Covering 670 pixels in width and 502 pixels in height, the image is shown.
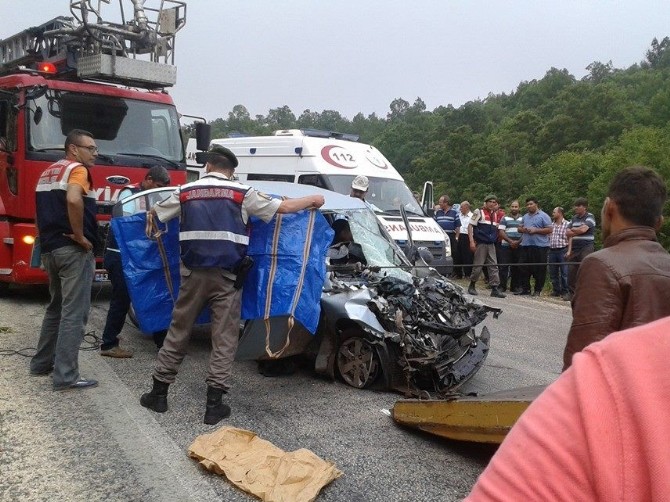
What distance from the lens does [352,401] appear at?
5.39 meters

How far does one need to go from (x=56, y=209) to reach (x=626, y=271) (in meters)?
4.38

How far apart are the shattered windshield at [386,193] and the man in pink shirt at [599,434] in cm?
1096

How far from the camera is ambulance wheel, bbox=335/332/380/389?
18.3 ft

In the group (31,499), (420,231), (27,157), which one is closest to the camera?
(31,499)

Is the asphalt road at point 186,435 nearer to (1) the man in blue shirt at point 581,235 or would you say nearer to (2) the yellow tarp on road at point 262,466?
(2) the yellow tarp on road at point 262,466

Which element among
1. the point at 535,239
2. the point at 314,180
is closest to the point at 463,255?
the point at 535,239

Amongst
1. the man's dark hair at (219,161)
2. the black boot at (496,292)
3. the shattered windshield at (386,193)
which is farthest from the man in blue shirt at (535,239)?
the man's dark hair at (219,161)

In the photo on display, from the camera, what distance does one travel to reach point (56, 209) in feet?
17.5

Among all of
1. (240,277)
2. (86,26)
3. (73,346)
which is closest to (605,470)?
A: (240,277)

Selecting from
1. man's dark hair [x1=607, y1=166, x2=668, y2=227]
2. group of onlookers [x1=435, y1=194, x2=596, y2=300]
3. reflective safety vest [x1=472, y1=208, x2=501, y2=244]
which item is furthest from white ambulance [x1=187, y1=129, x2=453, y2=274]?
man's dark hair [x1=607, y1=166, x2=668, y2=227]

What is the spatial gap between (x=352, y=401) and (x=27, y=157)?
5.69 meters

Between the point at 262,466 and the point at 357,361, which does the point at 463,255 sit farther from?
the point at 262,466

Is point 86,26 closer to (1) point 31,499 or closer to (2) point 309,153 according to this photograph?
(2) point 309,153

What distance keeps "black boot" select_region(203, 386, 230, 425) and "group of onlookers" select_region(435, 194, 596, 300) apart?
24.8 ft
